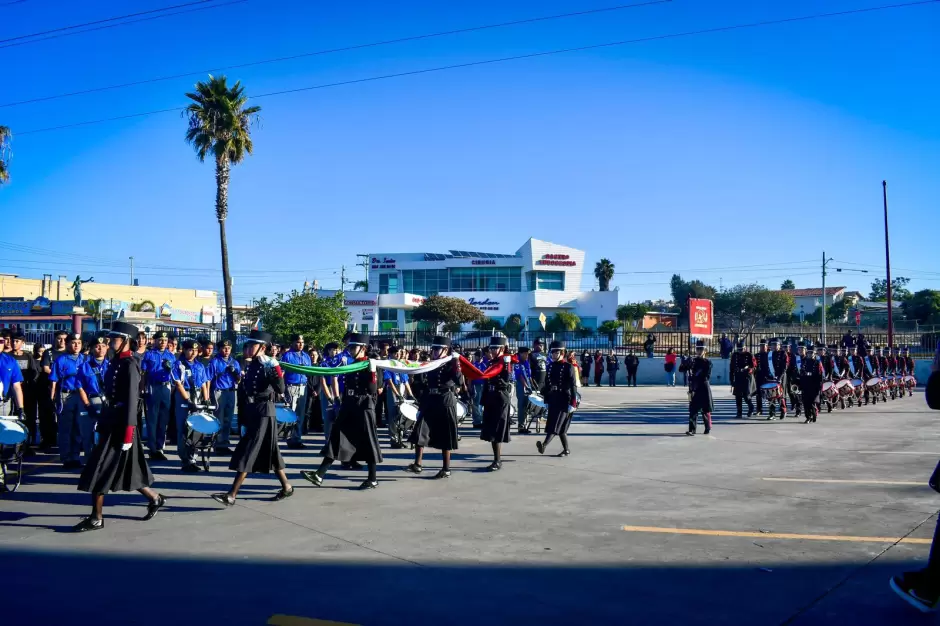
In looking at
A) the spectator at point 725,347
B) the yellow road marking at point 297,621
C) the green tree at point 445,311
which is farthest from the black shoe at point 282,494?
the green tree at point 445,311

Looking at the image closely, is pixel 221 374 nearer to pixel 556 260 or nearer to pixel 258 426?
pixel 258 426

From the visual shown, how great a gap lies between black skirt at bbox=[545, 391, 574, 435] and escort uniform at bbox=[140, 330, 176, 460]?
656 cm

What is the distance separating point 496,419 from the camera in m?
11.5

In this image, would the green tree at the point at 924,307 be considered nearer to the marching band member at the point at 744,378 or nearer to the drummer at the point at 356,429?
the marching band member at the point at 744,378

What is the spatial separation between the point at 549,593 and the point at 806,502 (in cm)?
478

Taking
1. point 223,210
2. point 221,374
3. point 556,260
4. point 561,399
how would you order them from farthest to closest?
1. point 556,260
2. point 223,210
3. point 561,399
4. point 221,374

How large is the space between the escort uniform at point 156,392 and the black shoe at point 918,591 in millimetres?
10544

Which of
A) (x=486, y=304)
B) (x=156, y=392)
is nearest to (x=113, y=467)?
(x=156, y=392)

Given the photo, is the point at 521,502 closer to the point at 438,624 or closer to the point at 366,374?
the point at 366,374

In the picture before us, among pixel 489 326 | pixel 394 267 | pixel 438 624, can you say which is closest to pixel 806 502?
pixel 438 624

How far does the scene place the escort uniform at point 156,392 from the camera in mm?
11750

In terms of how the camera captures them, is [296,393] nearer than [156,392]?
No

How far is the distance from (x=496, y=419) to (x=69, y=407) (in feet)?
22.2

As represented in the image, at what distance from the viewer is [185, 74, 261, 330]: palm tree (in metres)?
30.8
